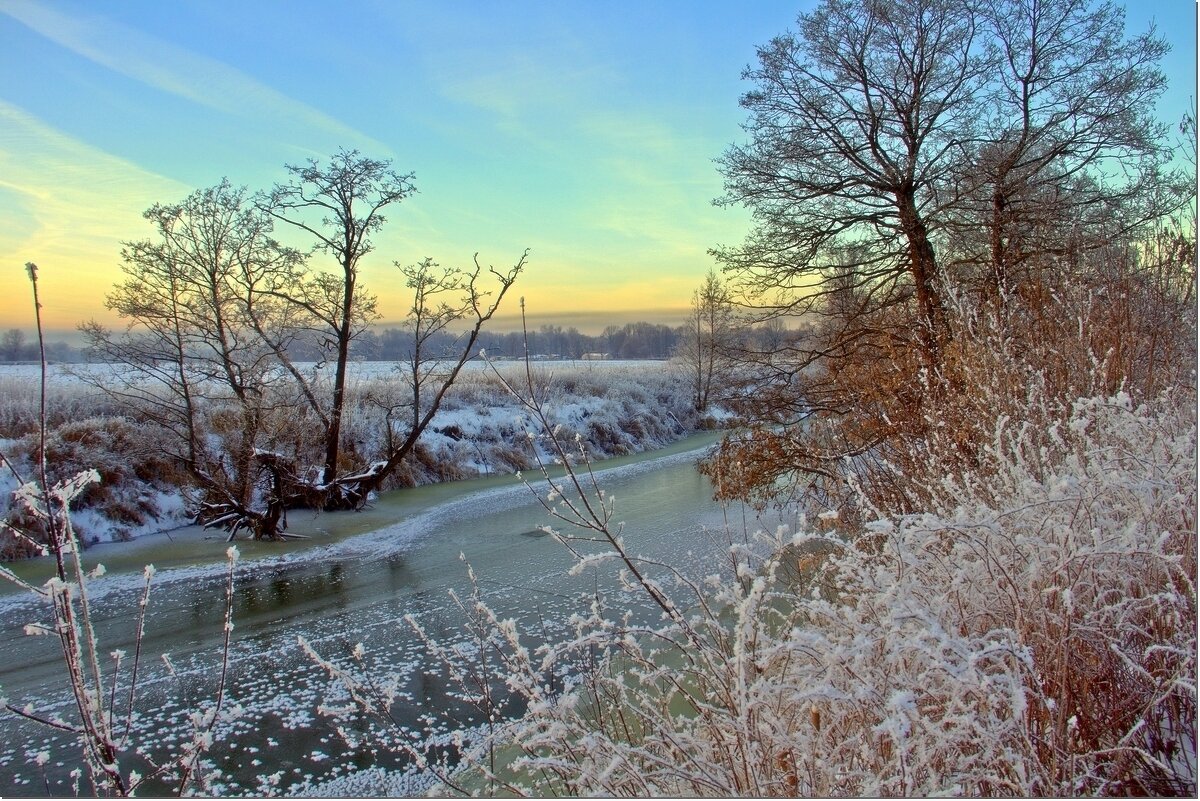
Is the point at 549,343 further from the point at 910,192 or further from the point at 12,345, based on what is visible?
the point at 910,192

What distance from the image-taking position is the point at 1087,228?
720cm

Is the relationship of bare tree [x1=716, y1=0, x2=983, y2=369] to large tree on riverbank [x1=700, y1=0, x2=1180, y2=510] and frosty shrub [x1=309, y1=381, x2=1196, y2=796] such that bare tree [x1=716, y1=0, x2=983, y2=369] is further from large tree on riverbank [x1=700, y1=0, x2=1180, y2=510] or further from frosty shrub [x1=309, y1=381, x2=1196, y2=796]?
frosty shrub [x1=309, y1=381, x2=1196, y2=796]

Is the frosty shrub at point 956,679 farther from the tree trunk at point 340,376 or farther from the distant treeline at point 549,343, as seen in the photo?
the tree trunk at point 340,376

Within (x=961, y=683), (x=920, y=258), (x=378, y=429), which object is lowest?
(x=378, y=429)

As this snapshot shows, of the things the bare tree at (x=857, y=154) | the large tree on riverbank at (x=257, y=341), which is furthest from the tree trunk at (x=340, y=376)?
the bare tree at (x=857, y=154)

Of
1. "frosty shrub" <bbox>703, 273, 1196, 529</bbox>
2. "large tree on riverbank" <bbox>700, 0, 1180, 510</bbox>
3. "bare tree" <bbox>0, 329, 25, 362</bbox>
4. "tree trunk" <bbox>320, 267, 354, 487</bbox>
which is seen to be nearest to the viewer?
"bare tree" <bbox>0, 329, 25, 362</bbox>

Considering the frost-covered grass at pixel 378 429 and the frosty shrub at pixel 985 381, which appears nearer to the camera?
the frosty shrub at pixel 985 381

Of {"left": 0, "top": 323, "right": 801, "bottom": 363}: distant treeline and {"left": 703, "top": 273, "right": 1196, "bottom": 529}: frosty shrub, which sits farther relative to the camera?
{"left": 703, "top": 273, "right": 1196, "bottom": 529}: frosty shrub

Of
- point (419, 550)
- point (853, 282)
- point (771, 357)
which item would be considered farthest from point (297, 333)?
point (853, 282)

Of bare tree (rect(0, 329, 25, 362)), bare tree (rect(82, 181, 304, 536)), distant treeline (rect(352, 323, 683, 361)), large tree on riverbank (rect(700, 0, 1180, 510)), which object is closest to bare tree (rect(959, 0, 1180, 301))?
large tree on riverbank (rect(700, 0, 1180, 510))

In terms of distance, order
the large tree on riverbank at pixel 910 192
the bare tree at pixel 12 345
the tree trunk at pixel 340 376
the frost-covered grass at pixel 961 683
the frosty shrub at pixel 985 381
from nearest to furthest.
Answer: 1. the frost-covered grass at pixel 961 683
2. the bare tree at pixel 12 345
3. the frosty shrub at pixel 985 381
4. the large tree on riverbank at pixel 910 192
5. the tree trunk at pixel 340 376

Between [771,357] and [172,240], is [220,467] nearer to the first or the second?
[172,240]

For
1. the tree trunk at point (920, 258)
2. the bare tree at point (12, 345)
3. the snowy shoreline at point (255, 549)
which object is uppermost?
the tree trunk at point (920, 258)

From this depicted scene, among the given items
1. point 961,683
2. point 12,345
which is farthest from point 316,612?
point 961,683
